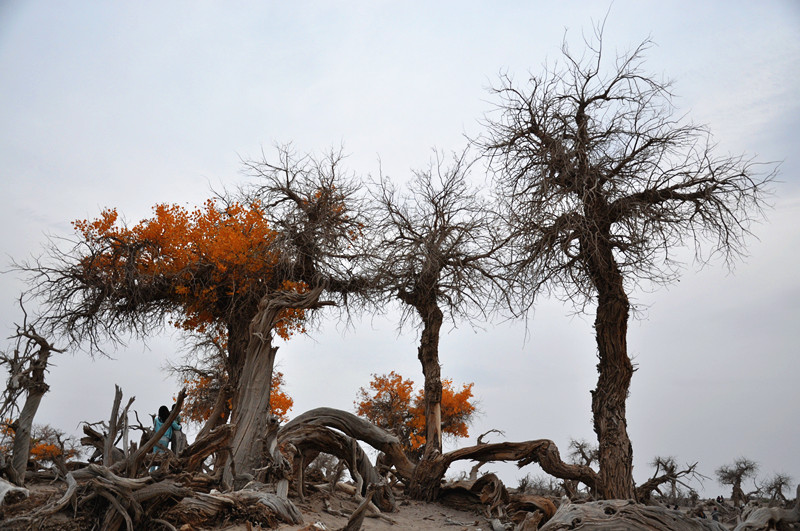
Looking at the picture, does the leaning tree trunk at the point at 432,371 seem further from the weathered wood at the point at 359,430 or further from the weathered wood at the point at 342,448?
the weathered wood at the point at 342,448

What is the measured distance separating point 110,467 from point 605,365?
29.2 feet

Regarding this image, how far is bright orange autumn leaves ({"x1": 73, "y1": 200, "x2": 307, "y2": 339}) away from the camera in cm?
1838

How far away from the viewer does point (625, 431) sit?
1138 centimetres

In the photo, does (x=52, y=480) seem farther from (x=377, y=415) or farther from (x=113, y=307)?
(x=377, y=415)

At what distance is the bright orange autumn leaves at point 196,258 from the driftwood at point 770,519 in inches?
540

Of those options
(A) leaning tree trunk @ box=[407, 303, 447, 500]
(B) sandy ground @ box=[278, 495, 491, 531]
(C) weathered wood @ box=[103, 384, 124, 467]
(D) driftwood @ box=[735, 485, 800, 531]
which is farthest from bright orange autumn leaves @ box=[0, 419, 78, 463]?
(D) driftwood @ box=[735, 485, 800, 531]

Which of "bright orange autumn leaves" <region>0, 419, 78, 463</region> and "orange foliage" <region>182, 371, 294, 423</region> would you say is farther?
"orange foliage" <region>182, 371, 294, 423</region>

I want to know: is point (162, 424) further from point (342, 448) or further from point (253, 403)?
point (342, 448)

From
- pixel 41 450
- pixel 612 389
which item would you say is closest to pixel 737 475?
pixel 612 389

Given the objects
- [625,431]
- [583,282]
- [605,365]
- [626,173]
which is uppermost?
[626,173]

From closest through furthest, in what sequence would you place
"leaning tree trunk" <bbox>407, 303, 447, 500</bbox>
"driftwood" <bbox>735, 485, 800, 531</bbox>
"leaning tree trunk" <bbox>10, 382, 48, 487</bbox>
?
"driftwood" <bbox>735, 485, 800, 531</bbox> < "leaning tree trunk" <bbox>10, 382, 48, 487</bbox> < "leaning tree trunk" <bbox>407, 303, 447, 500</bbox>

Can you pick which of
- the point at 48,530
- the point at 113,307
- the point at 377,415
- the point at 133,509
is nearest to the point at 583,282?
the point at 133,509

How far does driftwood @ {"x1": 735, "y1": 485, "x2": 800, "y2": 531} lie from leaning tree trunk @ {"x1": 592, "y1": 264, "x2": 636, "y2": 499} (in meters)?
3.96

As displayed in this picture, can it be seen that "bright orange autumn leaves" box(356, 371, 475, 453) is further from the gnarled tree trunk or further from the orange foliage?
the gnarled tree trunk
